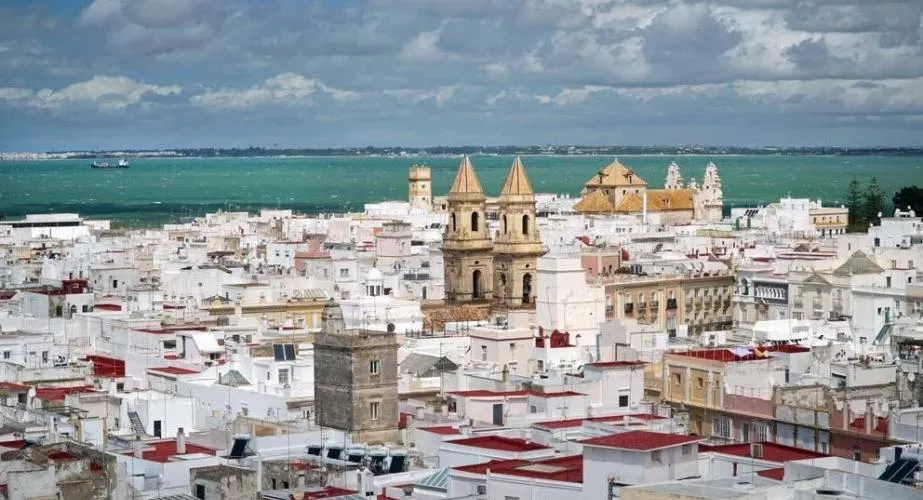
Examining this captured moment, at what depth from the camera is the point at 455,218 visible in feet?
219

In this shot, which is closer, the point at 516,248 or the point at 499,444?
the point at 499,444

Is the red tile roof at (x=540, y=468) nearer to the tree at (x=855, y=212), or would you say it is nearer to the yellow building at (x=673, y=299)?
the yellow building at (x=673, y=299)

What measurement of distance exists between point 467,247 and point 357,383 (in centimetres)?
2825

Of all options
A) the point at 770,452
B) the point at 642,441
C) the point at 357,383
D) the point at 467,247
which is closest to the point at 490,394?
the point at 357,383

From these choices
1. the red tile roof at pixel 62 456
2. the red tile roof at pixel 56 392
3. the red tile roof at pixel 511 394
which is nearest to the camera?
the red tile roof at pixel 62 456

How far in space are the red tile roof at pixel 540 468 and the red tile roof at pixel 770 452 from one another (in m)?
2.10

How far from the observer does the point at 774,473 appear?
28281 millimetres

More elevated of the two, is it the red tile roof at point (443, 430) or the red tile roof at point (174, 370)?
the red tile roof at point (174, 370)

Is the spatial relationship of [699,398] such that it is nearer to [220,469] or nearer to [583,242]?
[220,469]

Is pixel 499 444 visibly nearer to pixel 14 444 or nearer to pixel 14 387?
pixel 14 444

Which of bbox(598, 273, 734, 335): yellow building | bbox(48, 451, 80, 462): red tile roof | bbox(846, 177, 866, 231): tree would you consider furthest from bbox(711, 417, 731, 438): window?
bbox(846, 177, 866, 231): tree

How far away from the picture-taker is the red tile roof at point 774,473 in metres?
27.9

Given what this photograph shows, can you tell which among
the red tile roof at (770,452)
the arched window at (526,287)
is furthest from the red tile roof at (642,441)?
the arched window at (526,287)

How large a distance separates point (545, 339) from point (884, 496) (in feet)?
84.7
